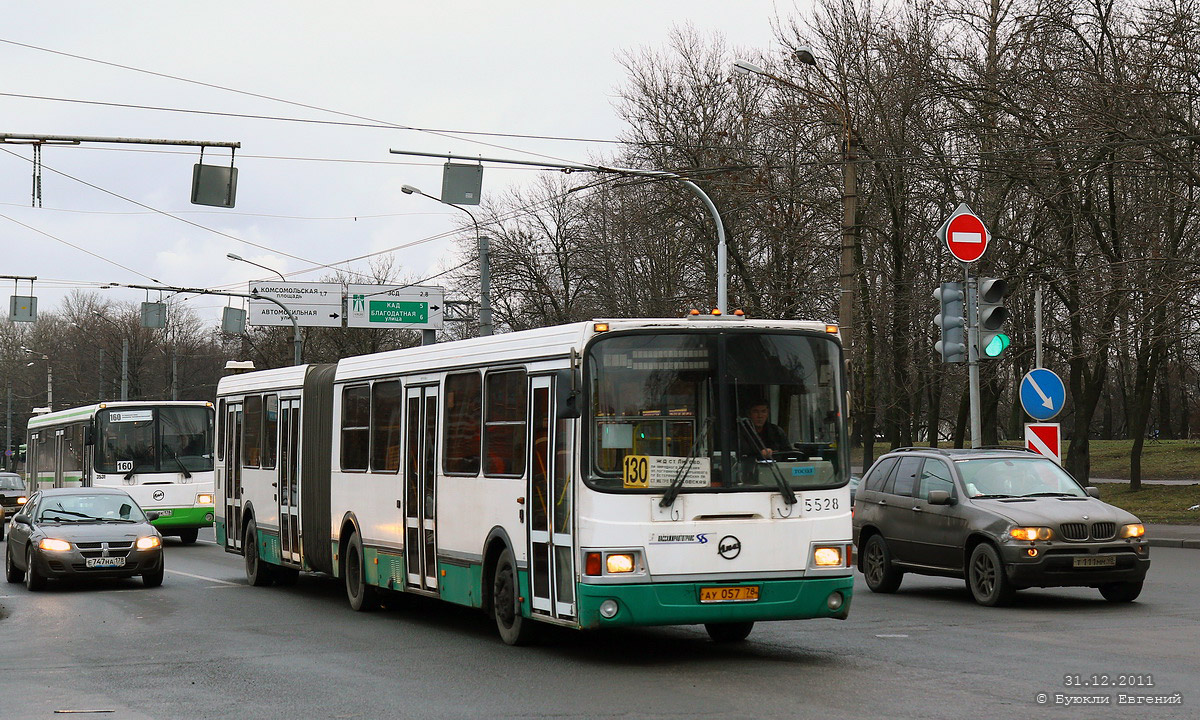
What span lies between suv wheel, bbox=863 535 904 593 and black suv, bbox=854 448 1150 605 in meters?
0.01

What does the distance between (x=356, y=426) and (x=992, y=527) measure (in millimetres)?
6898

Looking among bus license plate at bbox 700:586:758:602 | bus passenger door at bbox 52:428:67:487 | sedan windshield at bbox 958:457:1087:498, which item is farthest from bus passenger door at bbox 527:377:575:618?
bus passenger door at bbox 52:428:67:487

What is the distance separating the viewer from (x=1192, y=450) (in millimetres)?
60094

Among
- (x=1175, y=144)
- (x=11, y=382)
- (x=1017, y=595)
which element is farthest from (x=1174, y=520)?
(x=11, y=382)

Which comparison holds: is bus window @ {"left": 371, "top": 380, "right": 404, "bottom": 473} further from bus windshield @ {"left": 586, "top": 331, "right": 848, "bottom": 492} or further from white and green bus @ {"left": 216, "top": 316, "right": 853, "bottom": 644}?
bus windshield @ {"left": 586, "top": 331, "right": 848, "bottom": 492}

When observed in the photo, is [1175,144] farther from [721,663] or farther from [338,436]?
[721,663]

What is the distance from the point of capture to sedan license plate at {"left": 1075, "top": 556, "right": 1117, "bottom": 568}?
15219mm

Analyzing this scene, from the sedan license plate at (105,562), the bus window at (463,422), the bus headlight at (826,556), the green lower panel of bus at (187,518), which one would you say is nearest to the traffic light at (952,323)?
the bus window at (463,422)

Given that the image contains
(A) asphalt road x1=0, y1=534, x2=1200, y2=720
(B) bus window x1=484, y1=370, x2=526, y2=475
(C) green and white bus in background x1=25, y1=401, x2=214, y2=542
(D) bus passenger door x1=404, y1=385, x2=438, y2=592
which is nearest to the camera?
(A) asphalt road x1=0, y1=534, x2=1200, y2=720

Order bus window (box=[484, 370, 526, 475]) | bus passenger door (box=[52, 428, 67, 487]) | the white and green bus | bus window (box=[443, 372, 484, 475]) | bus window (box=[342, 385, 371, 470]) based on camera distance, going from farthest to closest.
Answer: bus passenger door (box=[52, 428, 67, 487])
bus window (box=[342, 385, 371, 470])
bus window (box=[443, 372, 484, 475])
bus window (box=[484, 370, 526, 475])
the white and green bus

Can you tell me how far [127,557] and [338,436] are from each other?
15.4ft

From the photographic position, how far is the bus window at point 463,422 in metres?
13.5

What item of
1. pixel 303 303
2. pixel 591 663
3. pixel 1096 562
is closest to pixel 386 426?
pixel 591 663

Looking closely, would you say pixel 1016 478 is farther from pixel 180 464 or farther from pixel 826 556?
pixel 180 464
